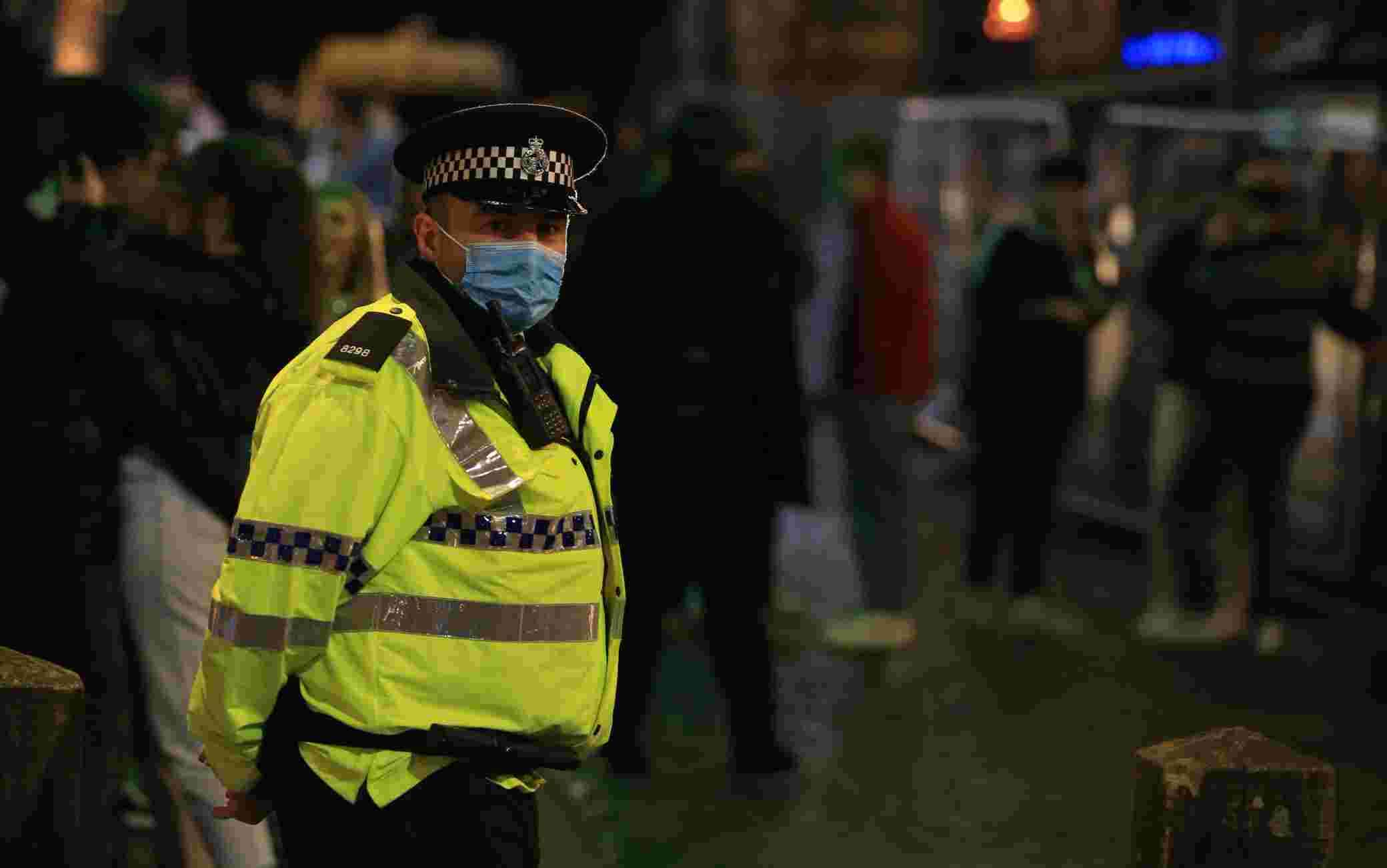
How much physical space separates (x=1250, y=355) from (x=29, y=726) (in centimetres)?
633

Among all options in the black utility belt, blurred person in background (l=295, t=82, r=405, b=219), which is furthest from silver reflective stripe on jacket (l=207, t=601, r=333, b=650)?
blurred person in background (l=295, t=82, r=405, b=219)

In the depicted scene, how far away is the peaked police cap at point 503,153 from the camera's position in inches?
124

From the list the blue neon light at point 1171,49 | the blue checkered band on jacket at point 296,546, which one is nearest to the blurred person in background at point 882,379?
the blue neon light at point 1171,49

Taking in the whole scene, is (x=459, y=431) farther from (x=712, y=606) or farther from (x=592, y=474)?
(x=712, y=606)

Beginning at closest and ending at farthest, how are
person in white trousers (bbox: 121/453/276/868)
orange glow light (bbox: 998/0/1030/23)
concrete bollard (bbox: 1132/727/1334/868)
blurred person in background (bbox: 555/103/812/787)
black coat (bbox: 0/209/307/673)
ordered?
1. concrete bollard (bbox: 1132/727/1334/868)
2. person in white trousers (bbox: 121/453/276/868)
3. black coat (bbox: 0/209/307/673)
4. blurred person in background (bbox: 555/103/812/787)
5. orange glow light (bbox: 998/0/1030/23)

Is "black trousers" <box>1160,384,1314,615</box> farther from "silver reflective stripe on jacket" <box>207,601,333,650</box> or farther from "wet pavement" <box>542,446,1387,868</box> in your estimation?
"silver reflective stripe on jacket" <box>207,601,333,650</box>

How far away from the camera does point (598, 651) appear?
10.5 feet

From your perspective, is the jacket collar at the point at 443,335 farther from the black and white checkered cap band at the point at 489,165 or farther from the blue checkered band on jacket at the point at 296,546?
the blue checkered band on jacket at the point at 296,546

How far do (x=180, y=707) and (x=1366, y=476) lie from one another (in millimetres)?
6205

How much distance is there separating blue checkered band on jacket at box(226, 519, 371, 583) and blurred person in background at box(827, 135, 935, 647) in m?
5.71

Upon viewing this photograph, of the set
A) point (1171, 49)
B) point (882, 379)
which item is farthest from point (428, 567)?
point (1171, 49)

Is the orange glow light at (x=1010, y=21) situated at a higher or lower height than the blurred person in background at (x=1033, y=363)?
higher

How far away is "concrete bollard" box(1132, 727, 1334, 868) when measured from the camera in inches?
141

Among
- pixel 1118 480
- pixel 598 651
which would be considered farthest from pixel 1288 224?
pixel 598 651
